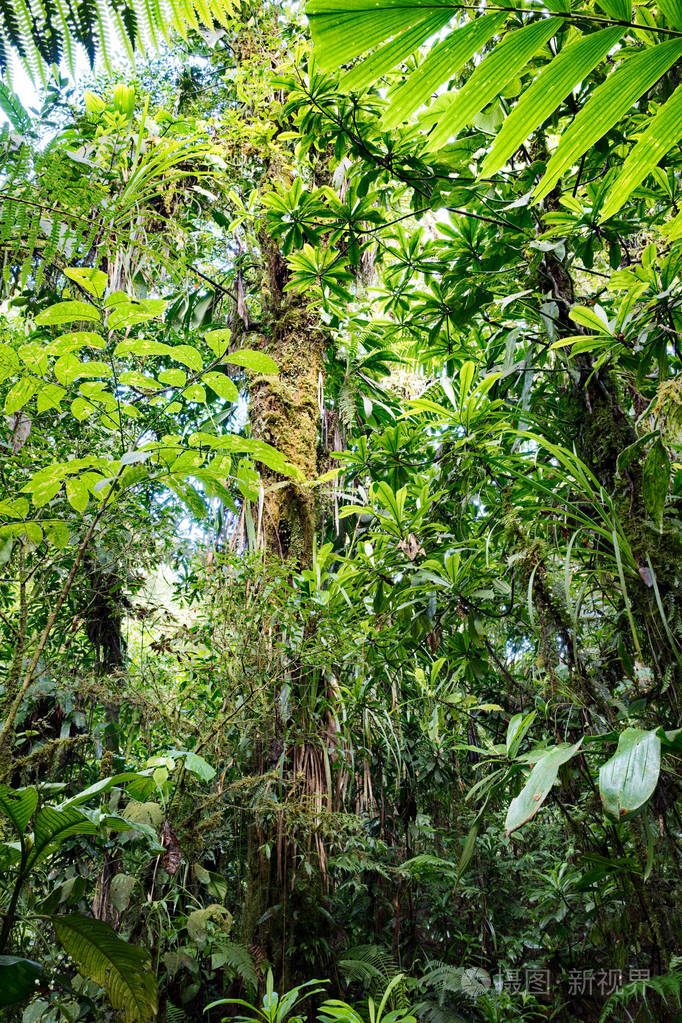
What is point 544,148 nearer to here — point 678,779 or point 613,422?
point 613,422

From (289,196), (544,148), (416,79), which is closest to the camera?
(416,79)

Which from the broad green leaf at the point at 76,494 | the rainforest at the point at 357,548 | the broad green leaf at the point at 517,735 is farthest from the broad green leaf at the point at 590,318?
the broad green leaf at the point at 76,494

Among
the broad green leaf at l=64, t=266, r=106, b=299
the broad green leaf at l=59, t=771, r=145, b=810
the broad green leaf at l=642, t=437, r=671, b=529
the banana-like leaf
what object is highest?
the broad green leaf at l=64, t=266, r=106, b=299

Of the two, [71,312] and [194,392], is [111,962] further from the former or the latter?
[71,312]

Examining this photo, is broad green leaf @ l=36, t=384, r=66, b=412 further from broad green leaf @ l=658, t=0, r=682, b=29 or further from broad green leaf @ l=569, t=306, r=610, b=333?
broad green leaf @ l=569, t=306, r=610, b=333

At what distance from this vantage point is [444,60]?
1.35ft

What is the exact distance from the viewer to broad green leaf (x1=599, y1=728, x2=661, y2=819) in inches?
31.9

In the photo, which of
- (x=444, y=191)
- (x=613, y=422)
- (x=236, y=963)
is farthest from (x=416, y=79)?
(x=236, y=963)

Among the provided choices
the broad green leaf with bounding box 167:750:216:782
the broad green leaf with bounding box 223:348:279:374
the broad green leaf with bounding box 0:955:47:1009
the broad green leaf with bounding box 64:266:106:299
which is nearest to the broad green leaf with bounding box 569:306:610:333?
the broad green leaf with bounding box 223:348:279:374

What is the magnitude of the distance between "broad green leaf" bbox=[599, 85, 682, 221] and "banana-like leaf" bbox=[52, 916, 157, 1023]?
114cm

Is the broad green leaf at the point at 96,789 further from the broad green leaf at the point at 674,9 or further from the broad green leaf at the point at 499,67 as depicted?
the broad green leaf at the point at 674,9

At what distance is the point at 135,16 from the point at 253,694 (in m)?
1.35

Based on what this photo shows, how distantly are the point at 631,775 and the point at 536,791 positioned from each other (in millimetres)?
137

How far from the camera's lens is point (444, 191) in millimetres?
1861
